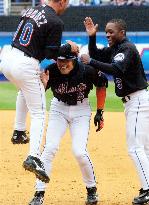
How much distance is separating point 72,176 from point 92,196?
1.34m

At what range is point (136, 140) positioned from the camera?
7.41 meters

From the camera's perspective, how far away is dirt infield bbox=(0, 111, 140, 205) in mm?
7855

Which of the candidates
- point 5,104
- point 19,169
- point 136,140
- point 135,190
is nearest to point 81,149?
point 136,140

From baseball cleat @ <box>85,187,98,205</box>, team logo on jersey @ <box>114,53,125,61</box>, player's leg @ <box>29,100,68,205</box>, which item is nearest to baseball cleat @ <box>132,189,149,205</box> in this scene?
baseball cleat @ <box>85,187,98,205</box>

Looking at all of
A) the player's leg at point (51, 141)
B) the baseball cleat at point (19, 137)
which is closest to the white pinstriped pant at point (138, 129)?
the player's leg at point (51, 141)

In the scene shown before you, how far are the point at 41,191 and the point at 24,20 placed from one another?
1948mm

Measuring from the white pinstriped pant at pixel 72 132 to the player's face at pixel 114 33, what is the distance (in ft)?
2.70

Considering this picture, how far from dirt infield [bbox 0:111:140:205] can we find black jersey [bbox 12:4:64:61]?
6.19ft

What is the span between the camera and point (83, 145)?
741 cm

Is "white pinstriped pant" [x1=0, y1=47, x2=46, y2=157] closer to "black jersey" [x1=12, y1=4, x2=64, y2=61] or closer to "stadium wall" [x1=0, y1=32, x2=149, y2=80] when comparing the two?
"black jersey" [x1=12, y1=4, x2=64, y2=61]

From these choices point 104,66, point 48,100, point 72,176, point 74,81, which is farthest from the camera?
point 48,100

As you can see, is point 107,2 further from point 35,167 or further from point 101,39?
point 35,167

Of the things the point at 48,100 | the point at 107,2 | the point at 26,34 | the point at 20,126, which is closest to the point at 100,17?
the point at 107,2

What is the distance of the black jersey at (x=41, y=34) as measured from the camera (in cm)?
675
